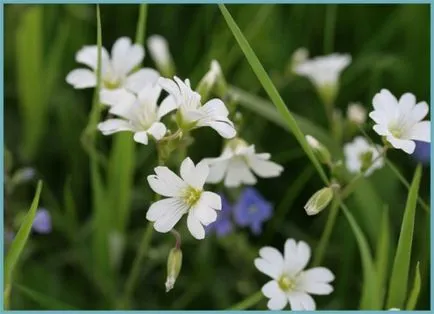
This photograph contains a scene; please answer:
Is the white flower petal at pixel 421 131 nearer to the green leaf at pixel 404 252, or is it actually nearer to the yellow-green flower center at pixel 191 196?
the green leaf at pixel 404 252

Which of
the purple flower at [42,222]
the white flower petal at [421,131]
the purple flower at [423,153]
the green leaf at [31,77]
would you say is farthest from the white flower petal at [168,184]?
the purple flower at [423,153]

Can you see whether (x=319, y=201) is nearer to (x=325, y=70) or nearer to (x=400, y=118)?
(x=400, y=118)

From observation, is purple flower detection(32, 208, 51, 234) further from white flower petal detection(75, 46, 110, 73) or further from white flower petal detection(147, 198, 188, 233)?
white flower petal detection(147, 198, 188, 233)

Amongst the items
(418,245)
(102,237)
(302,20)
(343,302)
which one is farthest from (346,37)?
(102,237)

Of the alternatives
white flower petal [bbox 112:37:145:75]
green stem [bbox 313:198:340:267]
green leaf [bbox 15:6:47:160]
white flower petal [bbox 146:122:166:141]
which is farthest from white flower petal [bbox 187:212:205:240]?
green leaf [bbox 15:6:47:160]

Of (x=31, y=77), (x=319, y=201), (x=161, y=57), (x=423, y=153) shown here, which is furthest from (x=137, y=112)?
(x=423, y=153)

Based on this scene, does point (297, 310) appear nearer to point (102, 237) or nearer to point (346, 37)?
point (102, 237)
